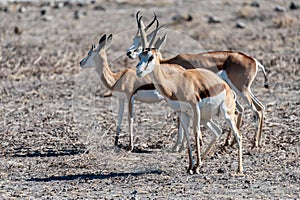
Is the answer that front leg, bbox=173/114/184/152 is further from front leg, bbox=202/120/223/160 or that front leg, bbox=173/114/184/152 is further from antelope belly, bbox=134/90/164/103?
front leg, bbox=202/120/223/160

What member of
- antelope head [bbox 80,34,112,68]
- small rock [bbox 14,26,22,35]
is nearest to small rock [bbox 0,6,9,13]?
small rock [bbox 14,26,22,35]

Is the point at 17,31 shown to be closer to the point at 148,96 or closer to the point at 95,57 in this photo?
the point at 95,57

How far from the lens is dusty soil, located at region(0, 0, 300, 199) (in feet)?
29.1

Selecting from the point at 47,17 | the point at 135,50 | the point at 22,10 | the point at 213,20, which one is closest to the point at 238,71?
the point at 135,50

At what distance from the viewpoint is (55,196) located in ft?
27.9

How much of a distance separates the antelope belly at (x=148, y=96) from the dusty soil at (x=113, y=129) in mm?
615

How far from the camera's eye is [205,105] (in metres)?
9.48

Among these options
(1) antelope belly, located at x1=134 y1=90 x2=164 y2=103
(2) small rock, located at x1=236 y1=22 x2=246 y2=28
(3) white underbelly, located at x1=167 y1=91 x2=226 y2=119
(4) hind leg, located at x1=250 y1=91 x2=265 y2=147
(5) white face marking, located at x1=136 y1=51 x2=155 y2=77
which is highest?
(5) white face marking, located at x1=136 y1=51 x2=155 y2=77

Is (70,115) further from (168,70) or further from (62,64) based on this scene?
(62,64)

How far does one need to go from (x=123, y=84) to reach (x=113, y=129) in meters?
1.23

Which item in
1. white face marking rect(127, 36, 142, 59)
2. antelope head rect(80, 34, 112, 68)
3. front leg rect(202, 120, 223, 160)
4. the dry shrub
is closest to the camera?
front leg rect(202, 120, 223, 160)

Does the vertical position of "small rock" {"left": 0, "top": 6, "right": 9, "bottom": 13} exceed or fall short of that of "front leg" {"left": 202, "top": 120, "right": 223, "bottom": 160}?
it exceeds it

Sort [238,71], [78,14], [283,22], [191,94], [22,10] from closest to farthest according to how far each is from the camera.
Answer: [191,94] < [238,71] < [283,22] < [78,14] < [22,10]

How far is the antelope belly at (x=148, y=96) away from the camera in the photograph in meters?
11.3
